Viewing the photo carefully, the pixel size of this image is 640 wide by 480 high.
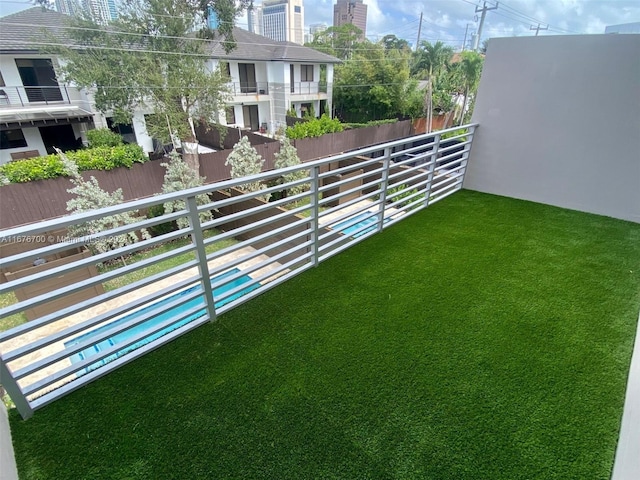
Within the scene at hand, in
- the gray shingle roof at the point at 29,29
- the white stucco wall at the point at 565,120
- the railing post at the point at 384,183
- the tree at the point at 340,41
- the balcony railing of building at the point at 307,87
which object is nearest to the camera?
the railing post at the point at 384,183

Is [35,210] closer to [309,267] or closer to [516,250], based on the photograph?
[309,267]

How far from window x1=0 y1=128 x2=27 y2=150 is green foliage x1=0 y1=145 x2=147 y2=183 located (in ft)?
11.2

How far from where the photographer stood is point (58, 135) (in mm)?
10102

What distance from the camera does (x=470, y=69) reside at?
61.1ft

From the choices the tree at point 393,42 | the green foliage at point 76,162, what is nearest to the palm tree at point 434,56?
the tree at point 393,42

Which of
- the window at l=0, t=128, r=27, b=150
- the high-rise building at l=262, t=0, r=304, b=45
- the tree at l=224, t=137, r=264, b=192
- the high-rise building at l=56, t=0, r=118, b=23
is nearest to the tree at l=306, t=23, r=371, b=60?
the high-rise building at l=262, t=0, r=304, b=45

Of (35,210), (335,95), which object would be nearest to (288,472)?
(35,210)

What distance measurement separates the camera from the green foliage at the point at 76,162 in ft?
21.0

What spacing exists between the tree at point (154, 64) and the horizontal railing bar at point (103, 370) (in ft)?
25.0

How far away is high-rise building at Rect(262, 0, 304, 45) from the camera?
14.0 metres

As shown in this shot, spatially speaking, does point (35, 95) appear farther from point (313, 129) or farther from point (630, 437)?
point (630, 437)

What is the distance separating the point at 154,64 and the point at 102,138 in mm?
3058

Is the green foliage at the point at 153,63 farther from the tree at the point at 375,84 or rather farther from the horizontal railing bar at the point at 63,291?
the tree at the point at 375,84

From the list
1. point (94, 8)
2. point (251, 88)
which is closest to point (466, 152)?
point (94, 8)
